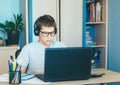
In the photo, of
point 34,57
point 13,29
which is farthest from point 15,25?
point 34,57

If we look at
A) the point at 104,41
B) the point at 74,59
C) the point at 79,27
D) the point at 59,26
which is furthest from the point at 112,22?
the point at 74,59

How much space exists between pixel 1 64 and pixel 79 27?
1215mm

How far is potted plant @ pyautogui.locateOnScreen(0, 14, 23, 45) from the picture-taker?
11.6ft

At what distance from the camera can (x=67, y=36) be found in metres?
3.70

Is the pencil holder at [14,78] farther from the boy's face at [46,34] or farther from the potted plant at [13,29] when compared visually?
the potted plant at [13,29]

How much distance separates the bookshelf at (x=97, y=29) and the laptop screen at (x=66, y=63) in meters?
1.78

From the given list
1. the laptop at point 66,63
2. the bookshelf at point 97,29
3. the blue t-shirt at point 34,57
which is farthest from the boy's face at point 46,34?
the bookshelf at point 97,29

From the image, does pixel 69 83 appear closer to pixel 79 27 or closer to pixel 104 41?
pixel 79 27

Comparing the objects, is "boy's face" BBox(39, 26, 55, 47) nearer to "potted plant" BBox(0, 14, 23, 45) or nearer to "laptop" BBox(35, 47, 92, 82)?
"laptop" BBox(35, 47, 92, 82)

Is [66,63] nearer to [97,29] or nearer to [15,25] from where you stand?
[15,25]

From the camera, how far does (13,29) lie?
11.6 feet

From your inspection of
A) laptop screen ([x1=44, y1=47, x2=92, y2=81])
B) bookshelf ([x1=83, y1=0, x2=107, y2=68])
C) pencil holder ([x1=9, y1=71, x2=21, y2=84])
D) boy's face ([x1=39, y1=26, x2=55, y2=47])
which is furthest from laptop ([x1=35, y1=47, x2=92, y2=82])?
bookshelf ([x1=83, y1=0, x2=107, y2=68])

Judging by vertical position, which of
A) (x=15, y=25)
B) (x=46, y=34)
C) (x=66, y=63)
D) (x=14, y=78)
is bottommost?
(x=14, y=78)

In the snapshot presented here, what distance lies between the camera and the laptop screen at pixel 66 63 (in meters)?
1.97
